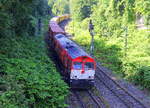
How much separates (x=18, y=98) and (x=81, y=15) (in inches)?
1481

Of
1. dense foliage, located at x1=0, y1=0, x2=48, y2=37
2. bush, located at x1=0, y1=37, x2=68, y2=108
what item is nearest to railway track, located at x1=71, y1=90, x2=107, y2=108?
bush, located at x1=0, y1=37, x2=68, y2=108

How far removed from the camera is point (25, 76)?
9406 millimetres

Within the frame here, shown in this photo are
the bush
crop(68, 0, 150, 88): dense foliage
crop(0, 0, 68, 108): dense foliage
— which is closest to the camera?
the bush

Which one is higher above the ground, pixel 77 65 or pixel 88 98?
pixel 77 65

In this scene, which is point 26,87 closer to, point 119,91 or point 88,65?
point 88,65

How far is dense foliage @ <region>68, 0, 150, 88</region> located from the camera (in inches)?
660

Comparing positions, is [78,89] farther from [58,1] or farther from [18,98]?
[58,1]

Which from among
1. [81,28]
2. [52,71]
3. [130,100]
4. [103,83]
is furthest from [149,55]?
[81,28]

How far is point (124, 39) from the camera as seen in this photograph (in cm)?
2403

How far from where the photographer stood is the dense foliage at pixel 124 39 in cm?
1677

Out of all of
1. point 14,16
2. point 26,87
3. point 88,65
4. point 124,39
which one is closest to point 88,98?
point 88,65

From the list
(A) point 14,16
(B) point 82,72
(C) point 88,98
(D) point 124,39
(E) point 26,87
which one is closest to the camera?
(E) point 26,87

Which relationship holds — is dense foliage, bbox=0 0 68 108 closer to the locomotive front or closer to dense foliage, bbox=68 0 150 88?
the locomotive front

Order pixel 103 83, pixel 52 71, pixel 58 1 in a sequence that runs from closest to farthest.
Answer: pixel 52 71
pixel 103 83
pixel 58 1
